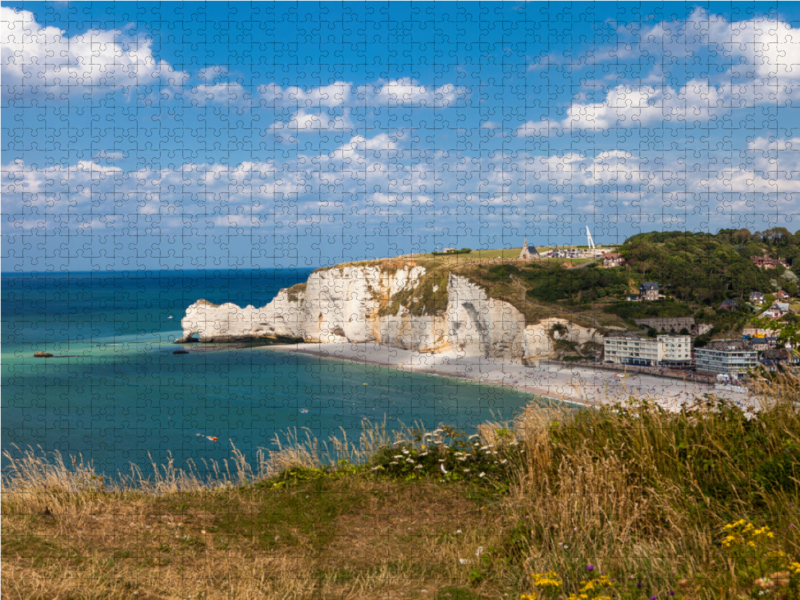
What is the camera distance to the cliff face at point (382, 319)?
38.5 meters

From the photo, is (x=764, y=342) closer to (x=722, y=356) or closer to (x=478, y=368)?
(x=722, y=356)

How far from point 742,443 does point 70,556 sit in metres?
5.44

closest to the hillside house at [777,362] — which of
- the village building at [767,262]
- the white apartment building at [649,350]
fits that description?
the village building at [767,262]

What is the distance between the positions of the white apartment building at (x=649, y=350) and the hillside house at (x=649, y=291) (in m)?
2.66

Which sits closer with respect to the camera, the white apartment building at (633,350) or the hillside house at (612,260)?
the hillside house at (612,260)

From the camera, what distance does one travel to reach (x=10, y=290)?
217 feet

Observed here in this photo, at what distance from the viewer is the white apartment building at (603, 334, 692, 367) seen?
1239 inches

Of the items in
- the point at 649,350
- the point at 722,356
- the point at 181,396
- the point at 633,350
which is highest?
the point at 722,356

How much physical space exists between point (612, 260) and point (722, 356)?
28.5 feet

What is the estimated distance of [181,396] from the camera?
111ft

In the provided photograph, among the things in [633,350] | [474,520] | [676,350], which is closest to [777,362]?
[474,520]

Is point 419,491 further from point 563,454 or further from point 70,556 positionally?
point 70,556

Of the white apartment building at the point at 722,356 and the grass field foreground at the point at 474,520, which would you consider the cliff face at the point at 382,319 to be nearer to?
the white apartment building at the point at 722,356

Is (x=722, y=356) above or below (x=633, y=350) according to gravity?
above
